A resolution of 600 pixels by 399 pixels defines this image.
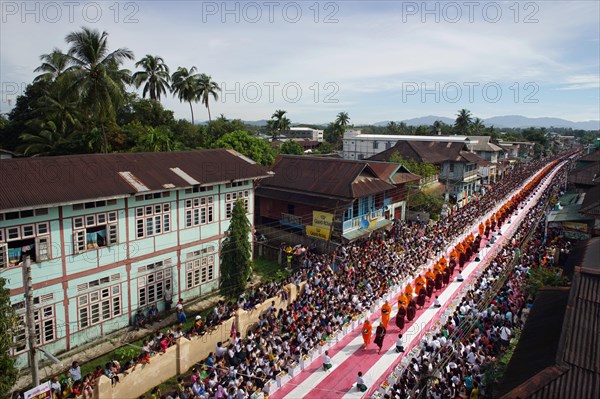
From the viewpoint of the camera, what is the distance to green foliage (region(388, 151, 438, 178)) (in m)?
41.2

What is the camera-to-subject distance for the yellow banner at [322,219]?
86.4 ft

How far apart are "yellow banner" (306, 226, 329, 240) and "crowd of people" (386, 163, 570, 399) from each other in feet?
30.2

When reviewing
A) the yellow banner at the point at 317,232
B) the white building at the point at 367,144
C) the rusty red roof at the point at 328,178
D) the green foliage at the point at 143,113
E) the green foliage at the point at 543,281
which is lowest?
the green foliage at the point at 543,281

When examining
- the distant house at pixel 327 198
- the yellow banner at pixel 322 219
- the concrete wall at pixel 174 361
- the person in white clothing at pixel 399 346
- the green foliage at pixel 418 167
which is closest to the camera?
the concrete wall at pixel 174 361

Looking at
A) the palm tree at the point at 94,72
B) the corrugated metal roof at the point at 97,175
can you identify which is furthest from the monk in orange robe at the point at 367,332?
the palm tree at the point at 94,72

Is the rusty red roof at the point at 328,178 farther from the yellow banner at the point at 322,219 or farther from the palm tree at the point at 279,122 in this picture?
the palm tree at the point at 279,122

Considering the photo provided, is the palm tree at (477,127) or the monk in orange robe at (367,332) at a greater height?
the palm tree at (477,127)

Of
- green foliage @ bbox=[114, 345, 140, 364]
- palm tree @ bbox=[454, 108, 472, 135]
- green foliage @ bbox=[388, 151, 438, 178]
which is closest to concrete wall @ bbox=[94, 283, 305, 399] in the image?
green foliage @ bbox=[114, 345, 140, 364]

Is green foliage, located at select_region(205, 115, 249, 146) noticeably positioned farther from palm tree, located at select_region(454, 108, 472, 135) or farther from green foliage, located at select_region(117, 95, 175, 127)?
palm tree, located at select_region(454, 108, 472, 135)

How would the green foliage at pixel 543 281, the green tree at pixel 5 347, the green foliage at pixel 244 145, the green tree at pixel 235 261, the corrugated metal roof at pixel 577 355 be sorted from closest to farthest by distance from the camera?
the corrugated metal roof at pixel 577 355
the green tree at pixel 5 347
the green foliage at pixel 543 281
the green tree at pixel 235 261
the green foliage at pixel 244 145

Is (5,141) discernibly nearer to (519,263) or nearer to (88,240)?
(88,240)

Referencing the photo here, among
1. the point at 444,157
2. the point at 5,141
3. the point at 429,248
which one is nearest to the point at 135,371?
the point at 429,248

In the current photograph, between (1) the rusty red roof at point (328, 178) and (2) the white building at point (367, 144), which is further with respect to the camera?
(2) the white building at point (367, 144)

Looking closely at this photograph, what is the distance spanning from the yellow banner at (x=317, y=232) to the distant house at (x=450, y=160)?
67.9 ft
